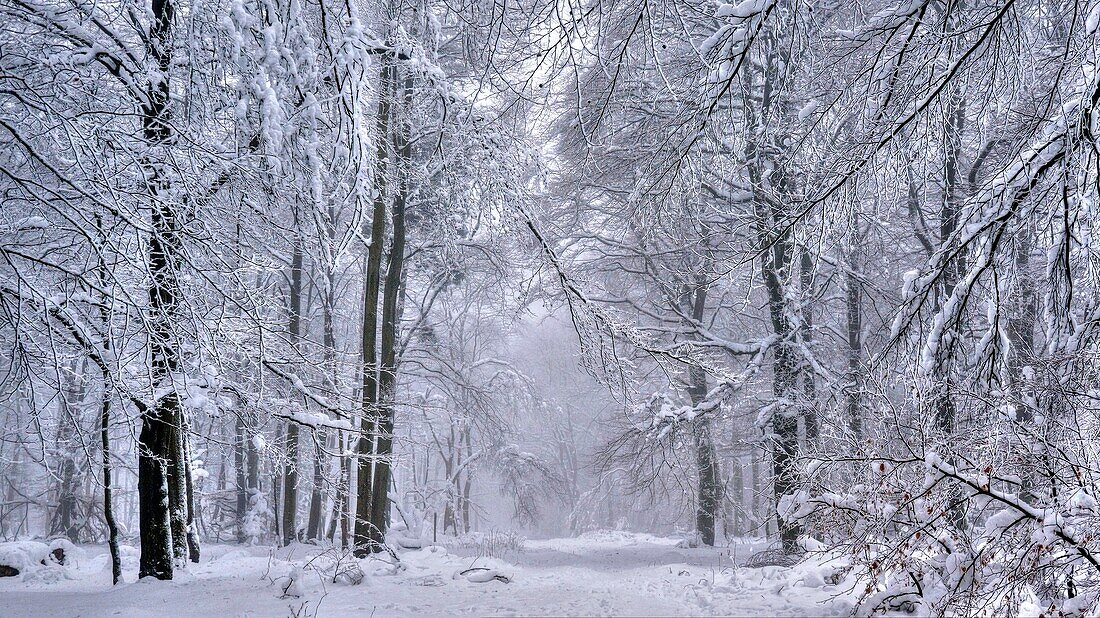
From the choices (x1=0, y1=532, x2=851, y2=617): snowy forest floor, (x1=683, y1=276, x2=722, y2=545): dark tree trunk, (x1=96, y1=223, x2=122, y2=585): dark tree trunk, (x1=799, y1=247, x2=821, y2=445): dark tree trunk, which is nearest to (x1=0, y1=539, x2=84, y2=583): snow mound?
(x1=0, y1=532, x2=851, y2=617): snowy forest floor

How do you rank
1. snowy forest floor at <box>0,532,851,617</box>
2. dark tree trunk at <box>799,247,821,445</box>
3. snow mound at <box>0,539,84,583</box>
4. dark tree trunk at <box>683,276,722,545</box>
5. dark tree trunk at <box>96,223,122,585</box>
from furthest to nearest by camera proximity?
dark tree trunk at <box>683,276,722,545</box> → snow mound at <box>0,539,84,583</box> → dark tree trunk at <box>799,247,821,445</box> → snowy forest floor at <box>0,532,851,617</box> → dark tree trunk at <box>96,223,122,585</box>

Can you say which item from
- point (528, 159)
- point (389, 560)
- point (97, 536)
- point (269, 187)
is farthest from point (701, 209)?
point (97, 536)

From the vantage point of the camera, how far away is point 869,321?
40.8 feet

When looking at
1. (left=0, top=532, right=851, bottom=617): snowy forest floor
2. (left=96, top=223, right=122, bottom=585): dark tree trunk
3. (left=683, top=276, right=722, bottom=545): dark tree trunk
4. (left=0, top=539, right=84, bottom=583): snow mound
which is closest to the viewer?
(left=96, top=223, right=122, bottom=585): dark tree trunk

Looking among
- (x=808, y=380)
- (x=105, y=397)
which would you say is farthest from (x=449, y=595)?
(x=808, y=380)

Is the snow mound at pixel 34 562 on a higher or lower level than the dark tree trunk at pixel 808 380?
lower

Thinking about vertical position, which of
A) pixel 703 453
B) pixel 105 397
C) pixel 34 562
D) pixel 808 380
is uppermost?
pixel 808 380

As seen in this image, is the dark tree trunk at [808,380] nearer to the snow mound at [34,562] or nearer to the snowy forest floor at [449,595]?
the snowy forest floor at [449,595]

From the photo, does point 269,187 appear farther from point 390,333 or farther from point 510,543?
point 510,543

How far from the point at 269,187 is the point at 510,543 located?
13.0 meters

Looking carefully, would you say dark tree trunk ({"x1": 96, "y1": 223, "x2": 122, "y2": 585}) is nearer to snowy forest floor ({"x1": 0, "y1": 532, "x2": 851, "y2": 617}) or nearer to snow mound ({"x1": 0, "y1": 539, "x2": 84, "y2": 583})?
snowy forest floor ({"x1": 0, "y1": 532, "x2": 851, "y2": 617})

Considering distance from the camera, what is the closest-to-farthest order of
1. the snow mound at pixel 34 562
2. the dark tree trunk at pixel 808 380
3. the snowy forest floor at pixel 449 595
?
the snowy forest floor at pixel 449 595 < the dark tree trunk at pixel 808 380 < the snow mound at pixel 34 562

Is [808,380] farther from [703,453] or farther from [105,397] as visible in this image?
[105,397]

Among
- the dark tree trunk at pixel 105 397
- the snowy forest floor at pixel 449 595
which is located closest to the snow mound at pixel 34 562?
the snowy forest floor at pixel 449 595
